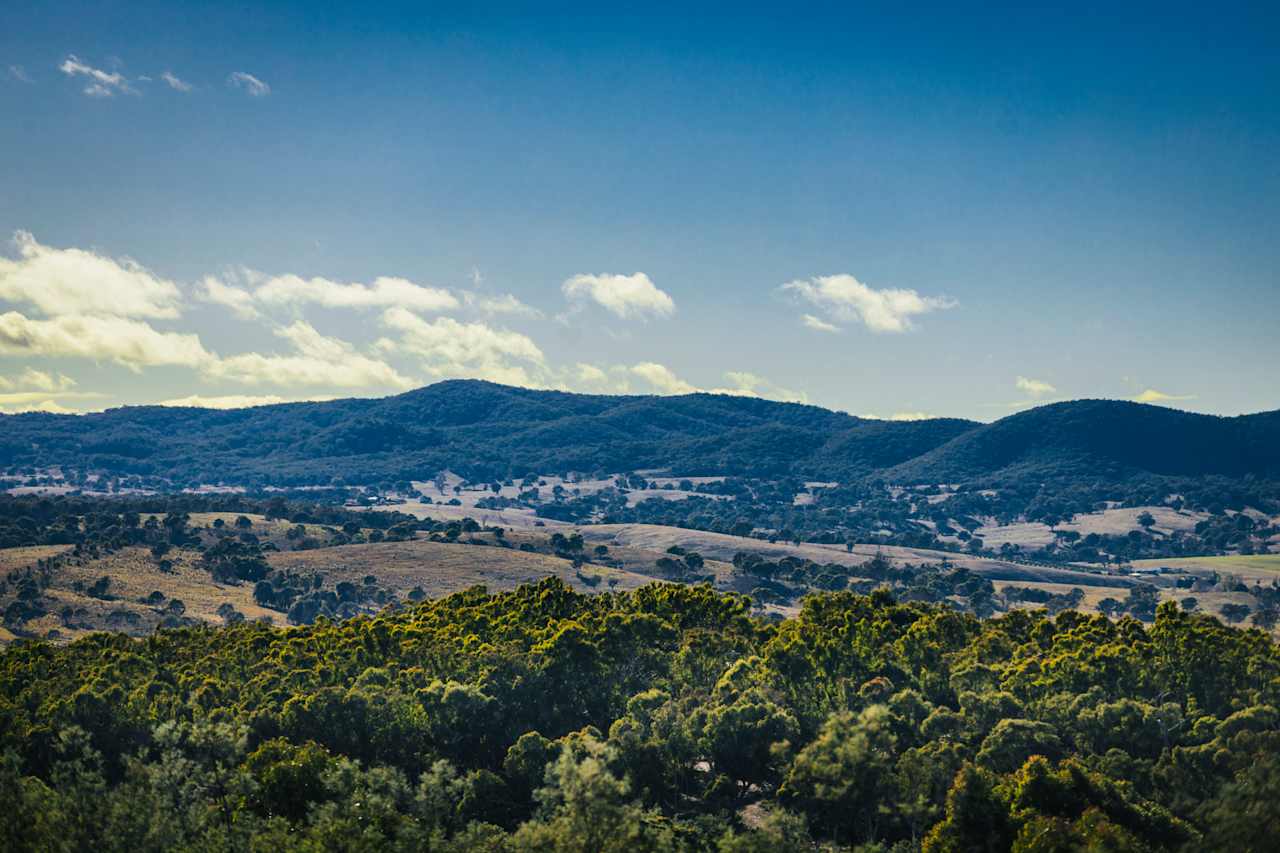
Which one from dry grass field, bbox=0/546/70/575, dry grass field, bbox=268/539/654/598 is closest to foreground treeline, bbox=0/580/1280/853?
dry grass field, bbox=268/539/654/598

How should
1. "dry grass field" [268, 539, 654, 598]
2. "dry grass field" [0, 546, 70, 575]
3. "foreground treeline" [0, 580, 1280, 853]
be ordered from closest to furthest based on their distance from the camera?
"foreground treeline" [0, 580, 1280, 853], "dry grass field" [0, 546, 70, 575], "dry grass field" [268, 539, 654, 598]

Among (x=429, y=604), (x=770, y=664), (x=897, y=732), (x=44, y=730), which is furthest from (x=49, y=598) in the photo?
(x=897, y=732)

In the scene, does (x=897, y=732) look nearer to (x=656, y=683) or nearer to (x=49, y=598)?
(x=656, y=683)

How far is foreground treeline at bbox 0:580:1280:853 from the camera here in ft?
138

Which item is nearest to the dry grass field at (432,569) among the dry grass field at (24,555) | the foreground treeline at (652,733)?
the dry grass field at (24,555)

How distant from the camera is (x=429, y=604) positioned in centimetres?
8819

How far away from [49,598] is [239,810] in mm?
124856

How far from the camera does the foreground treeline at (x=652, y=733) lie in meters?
42.0

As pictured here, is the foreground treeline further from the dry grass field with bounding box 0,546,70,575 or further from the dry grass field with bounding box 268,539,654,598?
the dry grass field with bounding box 0,546,70,575

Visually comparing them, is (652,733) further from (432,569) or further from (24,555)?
(24,555)

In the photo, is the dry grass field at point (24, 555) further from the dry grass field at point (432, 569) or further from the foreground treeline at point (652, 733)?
the foreground treeline at point (652, 733)

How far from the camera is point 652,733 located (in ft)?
185

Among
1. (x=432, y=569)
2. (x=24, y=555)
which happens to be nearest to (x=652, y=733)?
(x=432, y=569)

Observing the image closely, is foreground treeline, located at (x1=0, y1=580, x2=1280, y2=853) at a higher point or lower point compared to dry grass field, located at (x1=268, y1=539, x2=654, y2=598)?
higher
